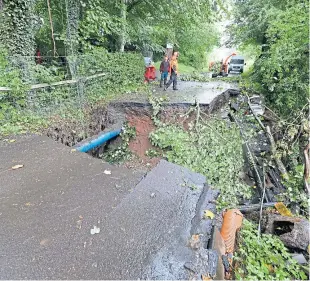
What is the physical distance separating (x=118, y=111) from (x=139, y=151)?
68.0 inches

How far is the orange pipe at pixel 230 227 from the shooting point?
3088 millimetres

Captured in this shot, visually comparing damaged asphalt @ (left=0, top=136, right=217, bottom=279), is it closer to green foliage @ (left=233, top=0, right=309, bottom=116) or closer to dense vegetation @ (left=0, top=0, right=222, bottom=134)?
dense vegetation @ (left=0, top=0, right=222, bottom=134)

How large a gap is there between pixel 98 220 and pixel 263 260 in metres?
2.13

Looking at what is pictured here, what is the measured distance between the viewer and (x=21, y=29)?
6172mm

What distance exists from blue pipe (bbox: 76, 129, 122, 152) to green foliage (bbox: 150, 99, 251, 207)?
1132 mm

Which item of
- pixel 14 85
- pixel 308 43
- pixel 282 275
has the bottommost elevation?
pixel 282 275

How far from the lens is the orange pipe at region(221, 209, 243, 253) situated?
3.09 m

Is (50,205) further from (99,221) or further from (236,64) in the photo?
(236,64)

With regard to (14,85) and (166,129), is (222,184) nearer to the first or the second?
(166,129)

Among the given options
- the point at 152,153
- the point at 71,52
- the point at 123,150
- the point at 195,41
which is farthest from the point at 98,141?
the point at 195,41

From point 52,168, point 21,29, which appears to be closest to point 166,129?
point 52,168

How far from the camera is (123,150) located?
7.21 metres

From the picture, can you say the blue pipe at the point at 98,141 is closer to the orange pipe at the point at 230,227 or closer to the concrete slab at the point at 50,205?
the concrete slab at the point at 50,205

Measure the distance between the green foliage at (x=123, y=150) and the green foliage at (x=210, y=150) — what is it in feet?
2.92
